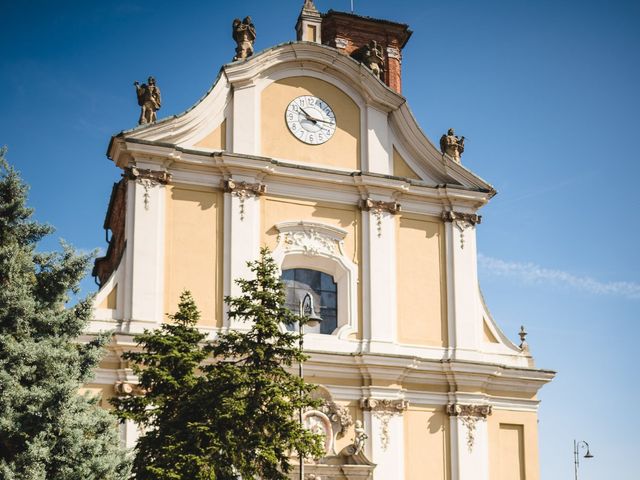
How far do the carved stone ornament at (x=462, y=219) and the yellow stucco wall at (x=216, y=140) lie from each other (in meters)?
6.59

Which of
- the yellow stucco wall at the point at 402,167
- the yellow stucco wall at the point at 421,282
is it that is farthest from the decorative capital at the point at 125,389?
the yellow stucco wall at the point at 402,167

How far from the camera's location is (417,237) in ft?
101

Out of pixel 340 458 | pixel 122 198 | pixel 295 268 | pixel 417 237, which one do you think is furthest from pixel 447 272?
Result: pixel 122 198

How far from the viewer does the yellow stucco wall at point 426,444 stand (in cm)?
2872

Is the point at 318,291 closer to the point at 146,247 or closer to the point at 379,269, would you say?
the point at 379,269

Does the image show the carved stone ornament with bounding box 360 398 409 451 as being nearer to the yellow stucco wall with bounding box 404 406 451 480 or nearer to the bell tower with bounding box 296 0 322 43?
the yellow stucco wall with bounding box 404 406 451 480

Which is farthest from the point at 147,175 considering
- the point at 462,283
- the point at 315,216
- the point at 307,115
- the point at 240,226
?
the point at 462,283

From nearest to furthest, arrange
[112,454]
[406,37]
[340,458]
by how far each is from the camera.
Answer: [112,454] → [340,458] → [406,37]

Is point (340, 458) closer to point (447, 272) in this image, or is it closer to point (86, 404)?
point (447, 272)

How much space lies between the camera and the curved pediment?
2953 cm

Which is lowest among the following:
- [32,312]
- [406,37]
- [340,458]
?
[340,458]

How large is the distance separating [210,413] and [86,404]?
2.40 m

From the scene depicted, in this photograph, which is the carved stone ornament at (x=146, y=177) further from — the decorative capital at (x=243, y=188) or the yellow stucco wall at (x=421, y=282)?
the yellow stucco wall at (x=421, y=282)

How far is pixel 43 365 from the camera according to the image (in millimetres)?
20469
